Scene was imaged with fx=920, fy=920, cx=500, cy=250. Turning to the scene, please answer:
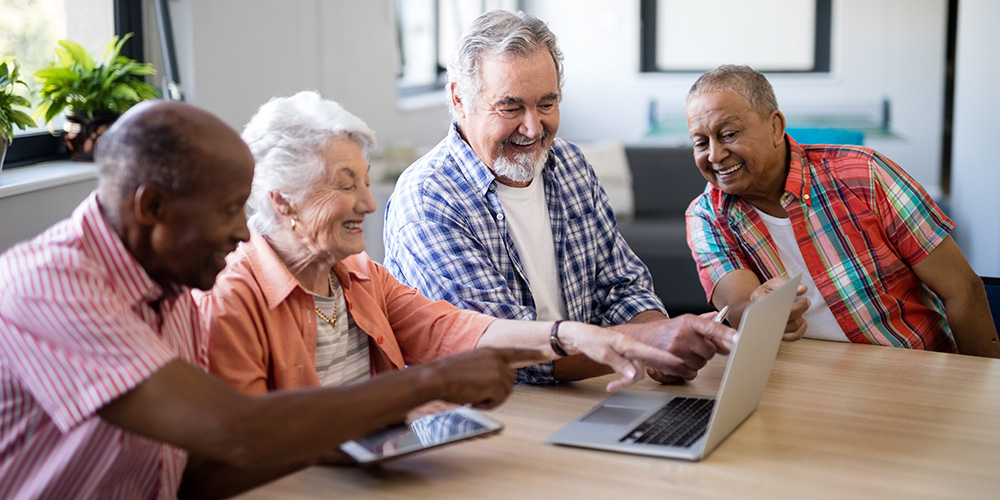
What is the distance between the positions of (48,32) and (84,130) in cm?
36

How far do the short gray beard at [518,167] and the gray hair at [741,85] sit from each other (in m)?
0.41

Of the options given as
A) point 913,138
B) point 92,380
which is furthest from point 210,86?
point 913,138

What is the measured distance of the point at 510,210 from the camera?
6.71 feet

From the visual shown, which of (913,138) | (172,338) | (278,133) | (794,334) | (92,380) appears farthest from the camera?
(913,138)

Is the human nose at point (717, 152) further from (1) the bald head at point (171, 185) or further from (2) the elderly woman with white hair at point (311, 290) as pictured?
(1) the bald head at point (171, 185)

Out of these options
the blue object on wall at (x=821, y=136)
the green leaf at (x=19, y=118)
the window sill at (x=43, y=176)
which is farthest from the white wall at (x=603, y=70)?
the green leaf at (x=19, y=118)

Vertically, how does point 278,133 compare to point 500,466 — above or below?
above

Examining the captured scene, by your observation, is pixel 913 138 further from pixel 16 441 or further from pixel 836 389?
pixel 16 441

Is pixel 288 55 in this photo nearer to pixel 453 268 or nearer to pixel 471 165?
pixel 471 165

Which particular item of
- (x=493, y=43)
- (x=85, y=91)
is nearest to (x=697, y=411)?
(x=493, y=43)

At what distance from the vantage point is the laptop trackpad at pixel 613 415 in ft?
4.72

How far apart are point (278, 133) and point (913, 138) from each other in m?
6.21

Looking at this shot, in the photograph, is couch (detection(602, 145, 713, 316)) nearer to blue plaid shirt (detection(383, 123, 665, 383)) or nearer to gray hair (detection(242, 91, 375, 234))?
blue plaid shirt (detection(383, 123, 665, 383))

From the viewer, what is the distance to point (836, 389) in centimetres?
162
